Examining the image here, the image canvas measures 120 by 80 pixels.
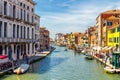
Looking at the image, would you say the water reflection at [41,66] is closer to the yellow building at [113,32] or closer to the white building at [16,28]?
the white building at [16,28]

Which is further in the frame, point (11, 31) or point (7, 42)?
point (11, 31)

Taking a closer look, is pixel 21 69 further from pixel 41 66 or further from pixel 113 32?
pixel 113 32

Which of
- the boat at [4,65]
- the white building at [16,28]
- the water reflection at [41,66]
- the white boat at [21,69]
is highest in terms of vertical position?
the white building at [16,28]

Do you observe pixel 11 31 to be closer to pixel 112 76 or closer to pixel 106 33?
Answer: pixel 112 76

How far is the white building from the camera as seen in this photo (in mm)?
35531

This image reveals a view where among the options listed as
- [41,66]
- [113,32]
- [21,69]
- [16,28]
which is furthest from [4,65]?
[113,32]

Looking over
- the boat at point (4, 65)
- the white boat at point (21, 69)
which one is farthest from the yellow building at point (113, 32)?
the boat at point (4, 65)

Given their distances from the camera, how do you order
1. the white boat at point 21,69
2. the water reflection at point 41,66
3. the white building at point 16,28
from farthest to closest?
1. the white building at point 16,28
2. the water reflection at point 41,66
3. the white boat at point 21,69

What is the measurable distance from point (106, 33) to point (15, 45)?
32.7 m

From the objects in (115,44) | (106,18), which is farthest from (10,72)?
(106,18)

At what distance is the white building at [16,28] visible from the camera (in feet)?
117

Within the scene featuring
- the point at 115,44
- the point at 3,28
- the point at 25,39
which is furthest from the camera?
the point at 115,44

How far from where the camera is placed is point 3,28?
117 ft

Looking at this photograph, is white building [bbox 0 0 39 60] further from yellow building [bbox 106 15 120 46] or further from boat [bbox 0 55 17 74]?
yellow building [bbox 106 15 120 46]
